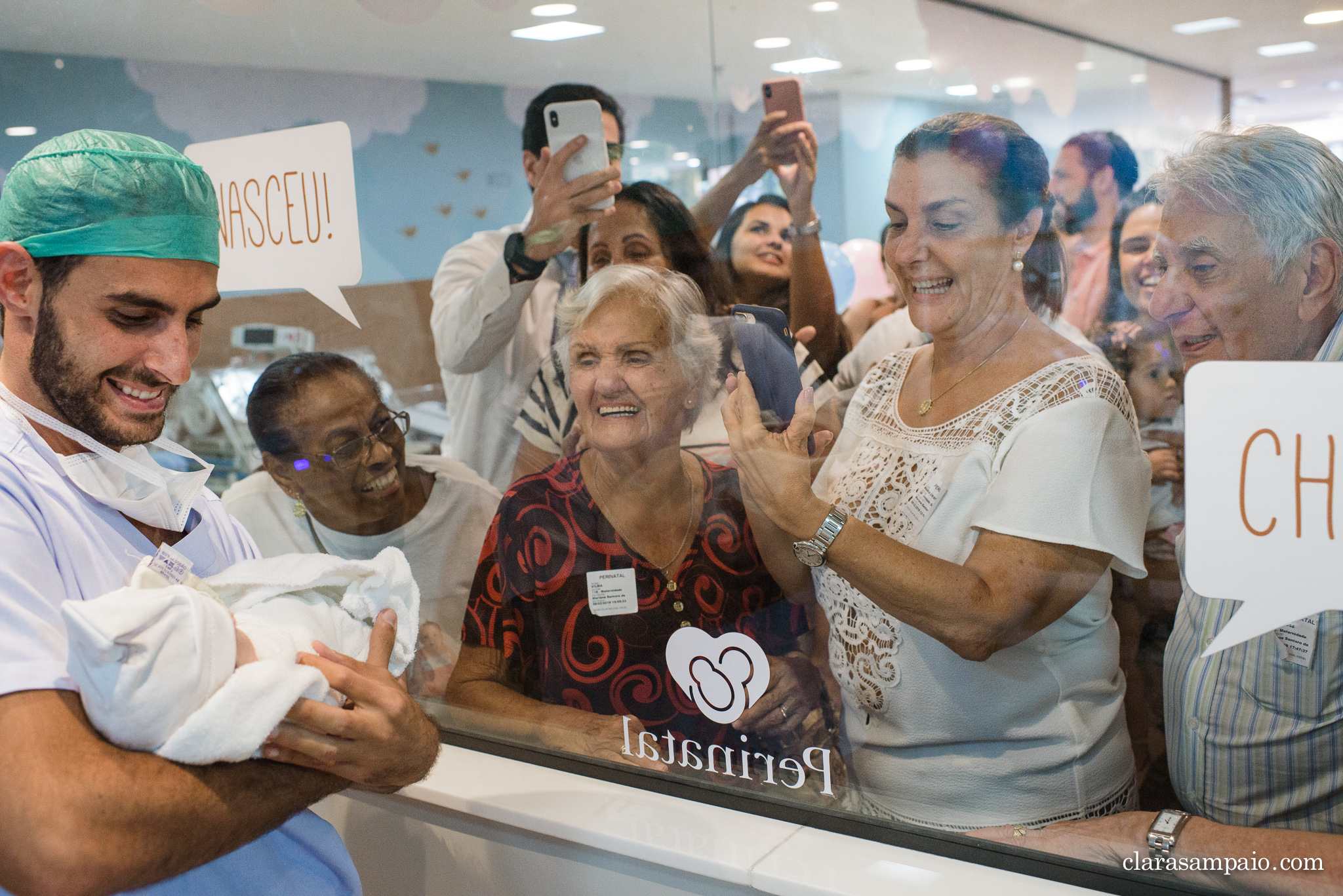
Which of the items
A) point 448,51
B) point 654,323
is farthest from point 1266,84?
point 448,51

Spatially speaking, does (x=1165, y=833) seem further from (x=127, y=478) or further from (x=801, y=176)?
(x=127, y=478)

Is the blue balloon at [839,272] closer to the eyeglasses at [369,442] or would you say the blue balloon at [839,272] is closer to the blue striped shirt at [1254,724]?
the blue striped shirt at [1254,724]

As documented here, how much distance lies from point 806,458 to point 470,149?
899 millimetres

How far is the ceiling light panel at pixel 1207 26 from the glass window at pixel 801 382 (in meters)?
0.01

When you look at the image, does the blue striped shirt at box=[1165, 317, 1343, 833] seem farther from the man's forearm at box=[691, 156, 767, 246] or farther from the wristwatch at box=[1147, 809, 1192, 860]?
the man's forearm at box=[691, 156, 767, 246]

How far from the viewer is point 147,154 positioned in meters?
1.15

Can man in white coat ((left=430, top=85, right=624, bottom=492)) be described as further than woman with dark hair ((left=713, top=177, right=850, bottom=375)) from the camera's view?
Yes

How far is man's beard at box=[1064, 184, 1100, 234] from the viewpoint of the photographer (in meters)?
1.19

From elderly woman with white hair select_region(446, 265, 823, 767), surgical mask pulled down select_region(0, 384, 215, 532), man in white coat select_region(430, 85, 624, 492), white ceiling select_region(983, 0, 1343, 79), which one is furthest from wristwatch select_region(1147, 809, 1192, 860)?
surgical mask pulled down select_region(0, 384, 215, 532)

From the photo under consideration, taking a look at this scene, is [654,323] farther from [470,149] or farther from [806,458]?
[470,149]

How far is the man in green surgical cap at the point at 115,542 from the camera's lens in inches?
34.6

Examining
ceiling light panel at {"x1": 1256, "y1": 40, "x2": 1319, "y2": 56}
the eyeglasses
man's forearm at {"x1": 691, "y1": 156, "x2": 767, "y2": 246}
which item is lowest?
the eyeglasses

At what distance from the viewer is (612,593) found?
60.3 inches

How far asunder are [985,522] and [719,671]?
455 mm
